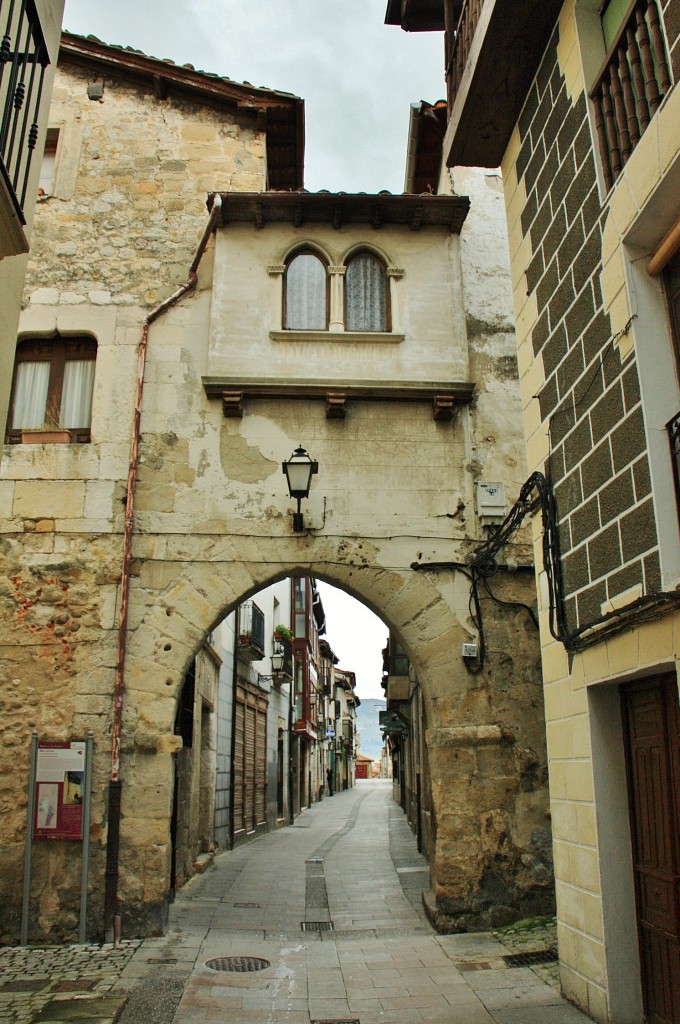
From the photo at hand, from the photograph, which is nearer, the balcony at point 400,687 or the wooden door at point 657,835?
the wooden door at point 657,835

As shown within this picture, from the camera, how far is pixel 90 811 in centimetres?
759

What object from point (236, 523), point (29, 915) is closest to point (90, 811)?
point (29, 915)

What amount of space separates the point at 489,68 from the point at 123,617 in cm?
560

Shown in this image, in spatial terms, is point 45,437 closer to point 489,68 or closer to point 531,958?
point 489,68

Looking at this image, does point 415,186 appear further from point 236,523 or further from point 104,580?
point 104,580

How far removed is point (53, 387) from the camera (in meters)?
9.07

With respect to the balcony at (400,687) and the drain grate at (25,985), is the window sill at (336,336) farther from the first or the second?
the balcony at (400,687)

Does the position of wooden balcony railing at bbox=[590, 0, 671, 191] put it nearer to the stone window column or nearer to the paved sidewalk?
the stone window column

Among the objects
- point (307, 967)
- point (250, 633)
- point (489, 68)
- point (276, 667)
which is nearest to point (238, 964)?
point (307, 967)

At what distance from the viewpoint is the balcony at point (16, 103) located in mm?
4258

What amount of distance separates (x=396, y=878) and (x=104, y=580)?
5.37 meters

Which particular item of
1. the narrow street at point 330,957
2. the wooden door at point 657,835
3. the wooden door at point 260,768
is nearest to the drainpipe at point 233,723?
the wooden door at point 260,768

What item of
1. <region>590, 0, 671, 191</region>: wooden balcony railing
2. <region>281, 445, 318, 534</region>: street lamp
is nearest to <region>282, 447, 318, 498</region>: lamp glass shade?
<region>281, 445, 318, 534</region>: street lamp

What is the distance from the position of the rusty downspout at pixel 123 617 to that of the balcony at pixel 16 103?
351 cm
